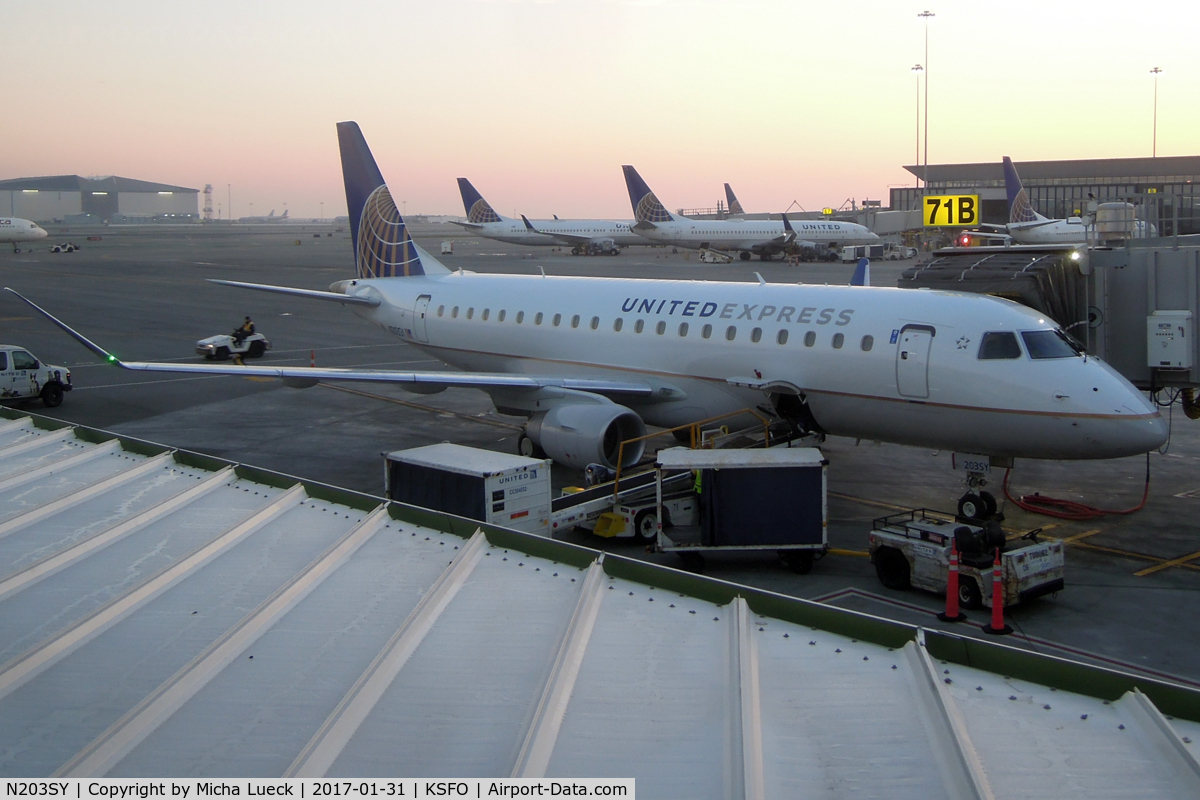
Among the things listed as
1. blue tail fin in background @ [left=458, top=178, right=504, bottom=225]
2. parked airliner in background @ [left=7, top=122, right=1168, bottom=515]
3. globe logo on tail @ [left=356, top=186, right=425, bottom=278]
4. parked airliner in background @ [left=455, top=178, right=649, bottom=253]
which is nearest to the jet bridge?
parked airliner in background @ [left=7, top=122, right=1168, bottom=515]

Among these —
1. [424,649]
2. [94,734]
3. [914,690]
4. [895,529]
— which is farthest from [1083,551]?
[94,734]

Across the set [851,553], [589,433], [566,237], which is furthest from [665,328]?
[566,237]

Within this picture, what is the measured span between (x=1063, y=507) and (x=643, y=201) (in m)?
80.8

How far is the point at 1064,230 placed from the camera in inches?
2847

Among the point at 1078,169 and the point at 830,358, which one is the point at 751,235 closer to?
the point at 1078,169

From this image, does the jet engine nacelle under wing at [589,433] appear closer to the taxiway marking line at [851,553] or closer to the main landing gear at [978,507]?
the taxiway marking line at [851,553]

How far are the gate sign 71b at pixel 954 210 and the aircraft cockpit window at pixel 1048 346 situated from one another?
3227cm

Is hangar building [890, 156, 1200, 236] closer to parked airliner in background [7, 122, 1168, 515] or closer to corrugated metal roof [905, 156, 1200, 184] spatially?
corrugated metal roof [905, 156, 1200, 184]

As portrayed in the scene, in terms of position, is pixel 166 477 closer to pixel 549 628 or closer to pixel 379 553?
pixel 379 553

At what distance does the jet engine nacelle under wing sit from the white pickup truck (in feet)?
57.5

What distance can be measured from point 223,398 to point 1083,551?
2511 cm

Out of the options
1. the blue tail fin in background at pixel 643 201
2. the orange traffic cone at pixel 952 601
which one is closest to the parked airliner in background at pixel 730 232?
the blue tail fin in background at pixel 643 201

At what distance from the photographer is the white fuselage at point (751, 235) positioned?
96875 mm

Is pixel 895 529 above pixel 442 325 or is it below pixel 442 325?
below
